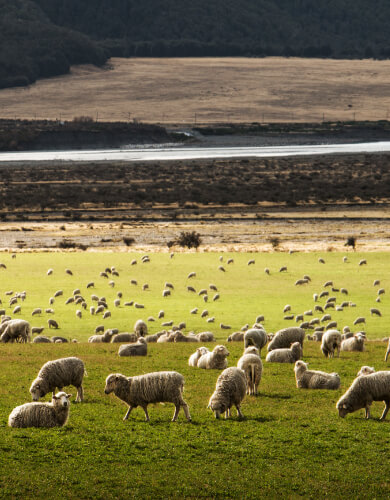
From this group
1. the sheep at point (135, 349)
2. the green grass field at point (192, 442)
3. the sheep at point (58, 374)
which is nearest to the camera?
the green grass field at point (192, 442)

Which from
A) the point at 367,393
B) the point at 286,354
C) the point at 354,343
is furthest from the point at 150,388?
the point at 354,343

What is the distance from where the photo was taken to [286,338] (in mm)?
19172

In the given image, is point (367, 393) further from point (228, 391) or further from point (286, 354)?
point (286, 354)

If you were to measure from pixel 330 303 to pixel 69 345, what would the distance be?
344 inches

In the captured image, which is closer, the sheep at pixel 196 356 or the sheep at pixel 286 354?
the sheep at pixel 196 356

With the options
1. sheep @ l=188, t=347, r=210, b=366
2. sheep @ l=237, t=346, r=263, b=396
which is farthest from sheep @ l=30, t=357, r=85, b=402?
sheep @ l=188, t=347, r=210, b=366

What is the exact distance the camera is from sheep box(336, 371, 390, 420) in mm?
13125

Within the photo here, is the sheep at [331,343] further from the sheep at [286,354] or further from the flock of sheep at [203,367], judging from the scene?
the sheep at [286,354]

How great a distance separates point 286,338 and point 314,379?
3.36 metres

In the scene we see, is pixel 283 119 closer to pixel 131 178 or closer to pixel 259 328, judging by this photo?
pixel 131 178

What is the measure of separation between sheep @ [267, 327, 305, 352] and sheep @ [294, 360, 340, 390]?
120 inches

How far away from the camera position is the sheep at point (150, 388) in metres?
13.0

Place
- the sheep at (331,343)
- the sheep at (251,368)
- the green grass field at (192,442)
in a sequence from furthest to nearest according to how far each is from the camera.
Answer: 1. the sheep at (331,343)
2. the sheep at (251,368)
3. the green grass field at (192,442)

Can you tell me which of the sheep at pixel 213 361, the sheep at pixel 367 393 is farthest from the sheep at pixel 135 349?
the sheep at pixel 367 393
